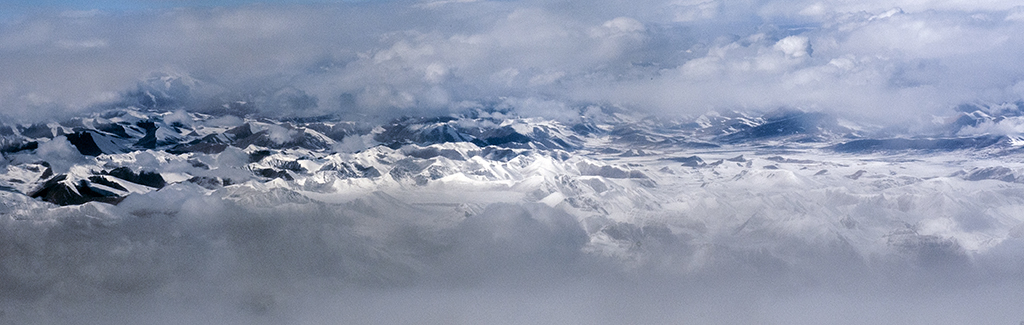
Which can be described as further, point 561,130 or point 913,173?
point 561,130

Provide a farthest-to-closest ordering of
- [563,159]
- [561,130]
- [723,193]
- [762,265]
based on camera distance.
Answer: [561,130] → [563,159] → [723,193] → [762,265]

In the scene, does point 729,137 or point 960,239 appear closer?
point 960,239

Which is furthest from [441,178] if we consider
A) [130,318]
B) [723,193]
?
[130,318]

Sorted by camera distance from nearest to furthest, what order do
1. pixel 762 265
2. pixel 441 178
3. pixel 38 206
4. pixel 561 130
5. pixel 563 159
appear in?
pixel 38 206
pixel 762 265
pixel 441 178
pixel 563 159
pixel 561 130

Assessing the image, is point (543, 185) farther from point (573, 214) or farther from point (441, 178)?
point (441, 178)

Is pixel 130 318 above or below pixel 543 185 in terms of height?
below

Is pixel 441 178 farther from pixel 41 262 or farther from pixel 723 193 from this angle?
pixel 41 262

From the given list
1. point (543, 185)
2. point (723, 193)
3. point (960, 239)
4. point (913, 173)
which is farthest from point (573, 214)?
point (913, 173)

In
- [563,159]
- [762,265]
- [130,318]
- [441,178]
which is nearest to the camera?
[130,318]

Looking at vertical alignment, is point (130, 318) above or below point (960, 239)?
below
